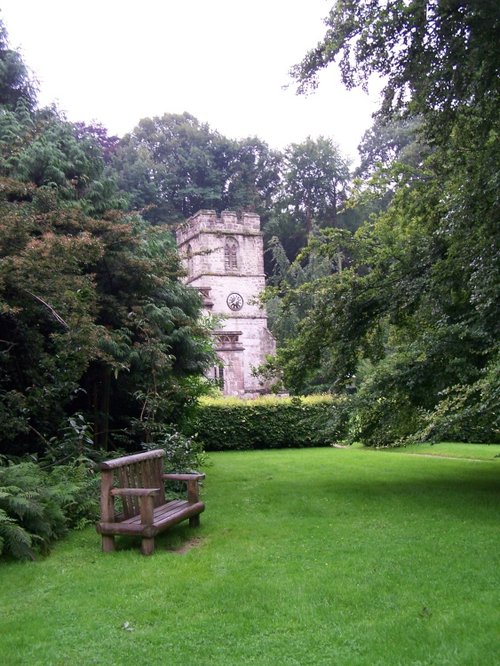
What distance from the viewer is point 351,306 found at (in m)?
11.4

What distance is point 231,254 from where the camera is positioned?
42.1 meters

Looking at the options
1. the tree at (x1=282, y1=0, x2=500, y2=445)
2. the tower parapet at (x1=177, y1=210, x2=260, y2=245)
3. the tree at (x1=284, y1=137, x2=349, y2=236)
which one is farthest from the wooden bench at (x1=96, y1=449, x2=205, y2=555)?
the tree at (x1=284, y1=137, x2=349, y2=236)

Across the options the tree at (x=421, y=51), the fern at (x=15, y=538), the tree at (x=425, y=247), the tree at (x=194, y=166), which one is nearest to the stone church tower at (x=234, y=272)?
the tree at (x=194, y=166)

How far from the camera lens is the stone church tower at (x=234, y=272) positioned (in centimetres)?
4059

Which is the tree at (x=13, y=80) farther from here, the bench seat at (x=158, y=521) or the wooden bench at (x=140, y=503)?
the bench seat at (x=158, y=521)

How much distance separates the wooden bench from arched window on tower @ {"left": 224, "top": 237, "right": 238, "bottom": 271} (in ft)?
114

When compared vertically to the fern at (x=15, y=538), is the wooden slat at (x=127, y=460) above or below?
above

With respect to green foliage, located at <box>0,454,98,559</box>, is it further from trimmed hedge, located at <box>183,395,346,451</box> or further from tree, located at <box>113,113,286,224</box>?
tree, located at <box>113,113,286,224</box>

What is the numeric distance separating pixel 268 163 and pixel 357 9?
5064 centimetres

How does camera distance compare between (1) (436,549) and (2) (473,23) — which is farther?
(2) (473,23)

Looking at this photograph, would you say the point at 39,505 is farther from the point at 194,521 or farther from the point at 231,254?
the point at 231,254

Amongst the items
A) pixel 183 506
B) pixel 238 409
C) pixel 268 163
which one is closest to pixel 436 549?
pixel 183 506

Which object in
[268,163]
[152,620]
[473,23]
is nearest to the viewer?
[152,620]

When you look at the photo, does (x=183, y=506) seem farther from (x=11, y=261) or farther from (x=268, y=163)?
(x=268, y=163)
